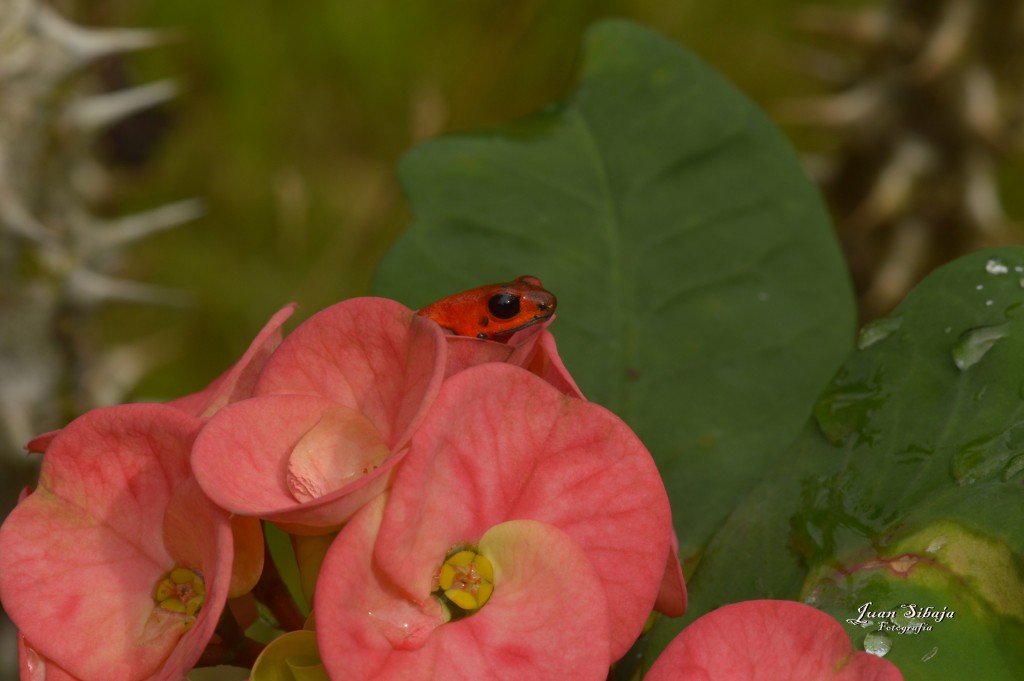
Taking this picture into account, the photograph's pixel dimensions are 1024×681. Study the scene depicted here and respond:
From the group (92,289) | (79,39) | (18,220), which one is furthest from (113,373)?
(79,39)

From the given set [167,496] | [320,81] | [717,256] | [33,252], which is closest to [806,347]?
[717,256]

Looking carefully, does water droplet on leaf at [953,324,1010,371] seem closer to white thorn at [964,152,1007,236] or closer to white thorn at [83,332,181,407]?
white thorn at [964,152,1007,236]

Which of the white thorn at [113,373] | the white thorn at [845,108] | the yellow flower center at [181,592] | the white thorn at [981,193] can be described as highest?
the yellow flower center at [181,592]

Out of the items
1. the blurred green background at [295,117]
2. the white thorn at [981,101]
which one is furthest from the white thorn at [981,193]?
the blurred green background at [295,117]

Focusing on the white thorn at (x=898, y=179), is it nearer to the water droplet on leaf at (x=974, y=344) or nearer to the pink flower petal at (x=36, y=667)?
the water droplet on leaf at (x=974, y=344)

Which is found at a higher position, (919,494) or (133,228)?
(919,494)

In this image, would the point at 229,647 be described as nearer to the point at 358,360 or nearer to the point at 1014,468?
the point at 358,360

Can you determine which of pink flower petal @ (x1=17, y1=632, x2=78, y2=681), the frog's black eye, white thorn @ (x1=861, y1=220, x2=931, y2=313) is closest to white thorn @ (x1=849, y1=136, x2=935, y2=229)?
white thorn @ (x1=861, y1=220, x2=931, y2=313)

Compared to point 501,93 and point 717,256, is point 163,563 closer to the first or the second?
point 717,256
